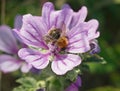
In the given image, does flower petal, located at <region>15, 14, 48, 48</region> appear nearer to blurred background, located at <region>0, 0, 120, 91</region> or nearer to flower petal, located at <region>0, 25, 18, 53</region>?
flower petal, located at <region>0, 25, 18, 53</region>

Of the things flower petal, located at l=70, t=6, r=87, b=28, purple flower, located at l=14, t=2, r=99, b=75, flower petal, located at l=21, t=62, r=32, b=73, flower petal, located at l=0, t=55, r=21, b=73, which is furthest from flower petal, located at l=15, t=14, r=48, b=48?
flower petal, located at l=0, t=55, r=21, b=73

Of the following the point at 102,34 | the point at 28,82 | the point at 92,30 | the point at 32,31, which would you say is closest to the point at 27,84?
the point at 28,82

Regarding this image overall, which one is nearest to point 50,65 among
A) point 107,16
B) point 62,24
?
point 62,24

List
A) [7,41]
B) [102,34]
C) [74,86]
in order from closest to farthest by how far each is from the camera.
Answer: [74,86] → [7,41] → [102,34]

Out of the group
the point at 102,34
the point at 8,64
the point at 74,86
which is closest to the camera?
the point at 74,86

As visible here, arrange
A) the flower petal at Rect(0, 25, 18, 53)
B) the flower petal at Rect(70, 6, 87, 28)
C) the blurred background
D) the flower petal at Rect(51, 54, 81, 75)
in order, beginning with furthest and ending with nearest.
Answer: the blurred background
the flower petal at Rect(0, 25, 18, 53)
the flower petal at Rect(70, 6, 87, 28)
the flower petal at Rect(51, 54, 81, 75)

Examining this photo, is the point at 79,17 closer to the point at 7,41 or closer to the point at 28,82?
the point at 28,82

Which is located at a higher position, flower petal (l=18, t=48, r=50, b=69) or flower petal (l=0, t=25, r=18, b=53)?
flower petal (l=0, t=25, r=18, b=53)

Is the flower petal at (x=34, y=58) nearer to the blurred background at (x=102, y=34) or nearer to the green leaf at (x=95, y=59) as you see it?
the green leaf at (x=95, y=59)

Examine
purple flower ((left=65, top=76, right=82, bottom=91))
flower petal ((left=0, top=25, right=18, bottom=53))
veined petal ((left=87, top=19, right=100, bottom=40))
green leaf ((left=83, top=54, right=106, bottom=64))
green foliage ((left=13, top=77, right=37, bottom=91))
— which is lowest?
purple flower ((left=65, top=76, right=82, bottom=91))
